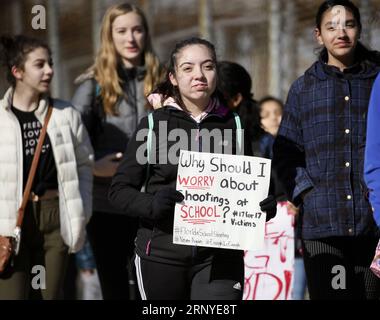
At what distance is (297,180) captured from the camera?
549 cm

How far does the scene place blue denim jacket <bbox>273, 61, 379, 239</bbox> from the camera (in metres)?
5.32

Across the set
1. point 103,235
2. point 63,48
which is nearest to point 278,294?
point 103,235

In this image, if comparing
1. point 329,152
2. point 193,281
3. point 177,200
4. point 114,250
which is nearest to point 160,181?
point 177,200

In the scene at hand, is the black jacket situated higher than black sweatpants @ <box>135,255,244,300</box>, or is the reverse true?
the black jacket

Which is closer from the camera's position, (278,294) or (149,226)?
(149,226)

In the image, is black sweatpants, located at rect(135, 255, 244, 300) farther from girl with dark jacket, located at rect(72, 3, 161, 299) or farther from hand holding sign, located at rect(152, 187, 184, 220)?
girl with dark jacket, located at rect(72, 3, 161, 299)

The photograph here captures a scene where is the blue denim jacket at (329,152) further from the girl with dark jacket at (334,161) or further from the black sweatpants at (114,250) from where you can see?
the black sweatpants at (114,250)

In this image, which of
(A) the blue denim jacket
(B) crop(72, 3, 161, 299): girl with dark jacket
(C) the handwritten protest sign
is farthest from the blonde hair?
(C) the handwritten protest sign

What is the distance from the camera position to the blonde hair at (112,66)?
6.59m

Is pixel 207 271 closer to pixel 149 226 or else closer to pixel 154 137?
pixel 149 226
